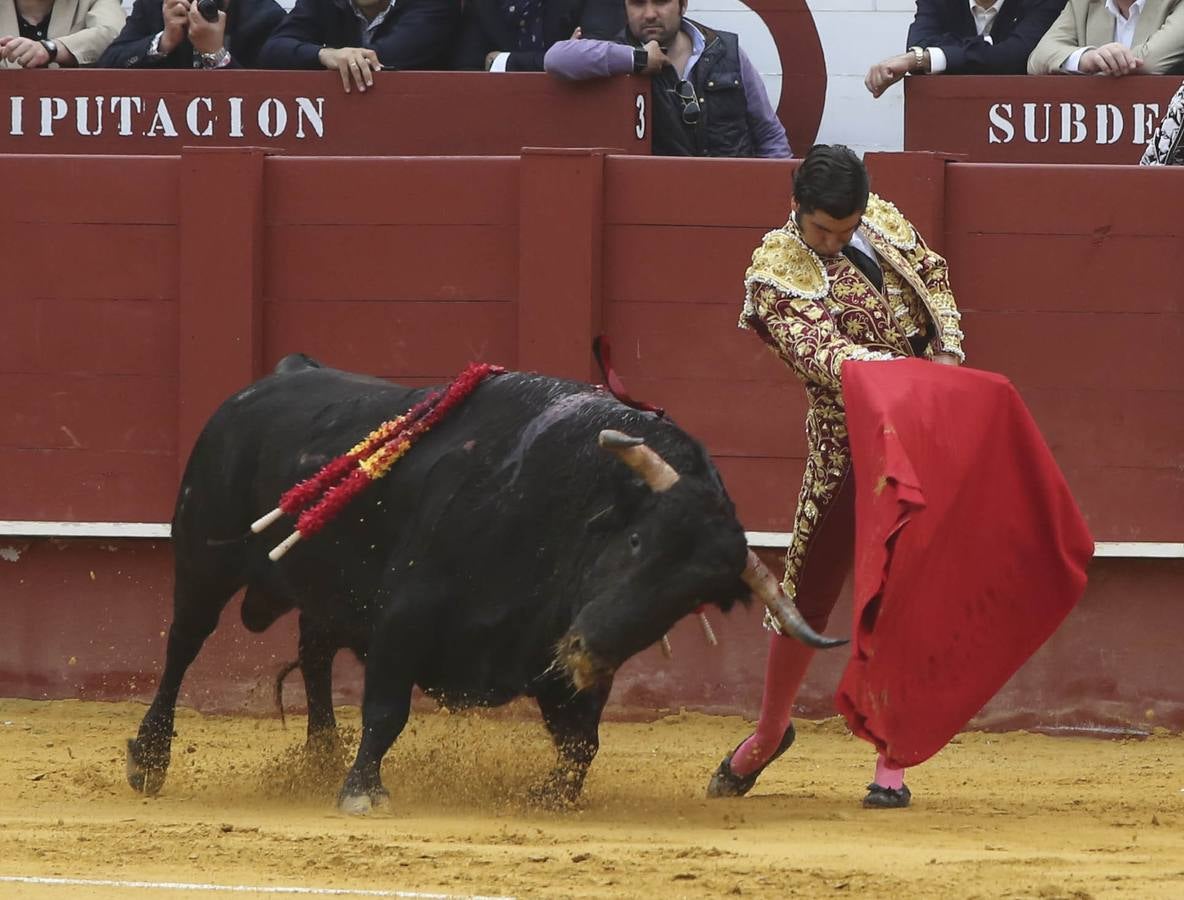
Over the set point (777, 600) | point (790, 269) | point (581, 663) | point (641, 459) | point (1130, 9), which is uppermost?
point (1130, 9)

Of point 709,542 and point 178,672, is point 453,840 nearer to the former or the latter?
point 709,542

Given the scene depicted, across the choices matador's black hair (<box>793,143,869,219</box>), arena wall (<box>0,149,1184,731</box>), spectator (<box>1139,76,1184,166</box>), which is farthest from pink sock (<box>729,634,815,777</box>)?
spectator (<box>1139,76,1184,166</box>)

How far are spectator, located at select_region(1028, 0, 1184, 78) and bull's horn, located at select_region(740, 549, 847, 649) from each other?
2.95 meters

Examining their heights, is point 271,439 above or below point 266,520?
above

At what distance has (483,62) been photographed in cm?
754

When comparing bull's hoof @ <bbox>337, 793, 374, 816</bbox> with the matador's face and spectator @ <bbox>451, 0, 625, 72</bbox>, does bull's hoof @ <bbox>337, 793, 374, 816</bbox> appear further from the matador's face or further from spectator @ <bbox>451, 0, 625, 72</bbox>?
spectator @ <bbox>451, 0, 625, 72</bbox>

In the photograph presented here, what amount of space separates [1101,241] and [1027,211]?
23 cm

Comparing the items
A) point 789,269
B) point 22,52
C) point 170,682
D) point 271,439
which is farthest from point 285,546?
point 22,52

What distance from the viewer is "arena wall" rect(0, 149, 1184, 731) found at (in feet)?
21.6

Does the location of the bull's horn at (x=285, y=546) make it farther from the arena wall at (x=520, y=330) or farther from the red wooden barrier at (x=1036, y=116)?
the red wooden barrier at (x=1036, y=116)

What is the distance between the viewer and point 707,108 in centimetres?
716

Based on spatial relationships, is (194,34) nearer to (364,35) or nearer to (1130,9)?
(364,35)

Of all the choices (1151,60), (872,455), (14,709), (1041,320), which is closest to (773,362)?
(1041,320)

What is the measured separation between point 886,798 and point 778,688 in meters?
0.34
